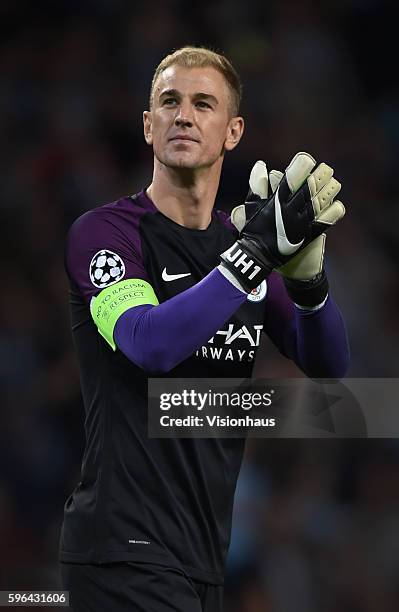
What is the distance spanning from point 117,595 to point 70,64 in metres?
4.46

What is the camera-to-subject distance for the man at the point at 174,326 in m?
2.72

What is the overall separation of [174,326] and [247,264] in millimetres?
252

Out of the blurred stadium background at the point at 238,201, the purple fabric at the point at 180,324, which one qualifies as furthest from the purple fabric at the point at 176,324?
the blurred stadium background at the point at 238,201

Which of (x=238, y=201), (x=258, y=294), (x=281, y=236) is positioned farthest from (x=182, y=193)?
(x=238, y=201)

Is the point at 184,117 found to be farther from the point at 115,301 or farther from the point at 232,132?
the point at 115,301

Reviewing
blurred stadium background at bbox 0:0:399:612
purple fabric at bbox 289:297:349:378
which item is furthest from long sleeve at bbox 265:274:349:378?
blurred stadium background at bbox 0:0:399:612

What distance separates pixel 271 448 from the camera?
18.4 feet

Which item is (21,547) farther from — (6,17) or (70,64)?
(6,17)

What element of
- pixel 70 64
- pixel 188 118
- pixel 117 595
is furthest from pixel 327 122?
pixel 117 595

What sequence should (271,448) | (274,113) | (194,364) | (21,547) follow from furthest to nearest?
(274,113) → (271,448) → (21,547) → (194,364)

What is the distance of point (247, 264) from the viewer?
8.93ft

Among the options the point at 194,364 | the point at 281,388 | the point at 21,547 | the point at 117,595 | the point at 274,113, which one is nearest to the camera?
the point at 117,595

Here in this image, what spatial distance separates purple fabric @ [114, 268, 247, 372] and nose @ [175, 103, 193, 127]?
1.96 feet

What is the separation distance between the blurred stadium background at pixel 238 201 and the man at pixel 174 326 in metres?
2.42
